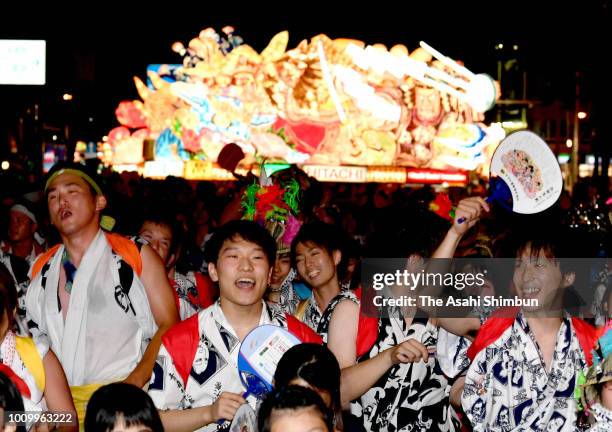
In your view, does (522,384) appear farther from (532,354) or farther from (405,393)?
(405,393)

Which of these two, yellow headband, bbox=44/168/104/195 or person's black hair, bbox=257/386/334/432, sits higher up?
yellow headband, bbox=44/168/104/195

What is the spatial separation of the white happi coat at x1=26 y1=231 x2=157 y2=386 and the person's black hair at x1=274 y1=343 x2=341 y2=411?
121cm

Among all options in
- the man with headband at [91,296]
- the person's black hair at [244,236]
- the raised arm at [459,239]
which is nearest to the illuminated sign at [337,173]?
the man with headband at [91,296]

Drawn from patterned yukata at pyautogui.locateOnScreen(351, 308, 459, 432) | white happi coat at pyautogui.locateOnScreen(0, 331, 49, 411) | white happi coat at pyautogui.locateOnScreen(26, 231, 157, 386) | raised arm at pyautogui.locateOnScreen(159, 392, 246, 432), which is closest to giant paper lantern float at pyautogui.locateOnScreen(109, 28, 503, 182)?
white happi coat at pyautogui.locateOnScreen(26, 231, 157, 386)

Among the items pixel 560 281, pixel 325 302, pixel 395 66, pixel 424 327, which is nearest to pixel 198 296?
pixel 325 302

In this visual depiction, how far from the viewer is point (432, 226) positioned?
468cm

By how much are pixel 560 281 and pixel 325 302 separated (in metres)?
1.56

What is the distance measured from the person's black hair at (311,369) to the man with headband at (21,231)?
16.9 ft

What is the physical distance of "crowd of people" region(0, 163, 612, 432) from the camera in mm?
3564

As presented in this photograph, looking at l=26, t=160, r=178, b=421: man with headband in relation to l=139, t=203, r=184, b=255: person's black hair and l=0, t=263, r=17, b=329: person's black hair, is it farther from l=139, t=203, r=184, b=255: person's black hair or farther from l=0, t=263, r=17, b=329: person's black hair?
l=139, t=203, r=184, b=255: person's black hair

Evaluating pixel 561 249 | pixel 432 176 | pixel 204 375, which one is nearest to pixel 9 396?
pixel 204 375

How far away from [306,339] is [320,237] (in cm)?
133

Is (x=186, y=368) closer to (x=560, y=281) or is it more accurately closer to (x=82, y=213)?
(x=82, y=213)

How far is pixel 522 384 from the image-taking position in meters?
3.94
